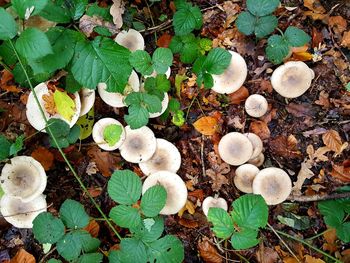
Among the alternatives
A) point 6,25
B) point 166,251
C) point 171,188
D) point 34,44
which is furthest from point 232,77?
point 6,25

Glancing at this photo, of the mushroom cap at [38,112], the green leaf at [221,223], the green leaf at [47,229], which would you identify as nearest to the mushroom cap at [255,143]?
the green leaf at [221,223]

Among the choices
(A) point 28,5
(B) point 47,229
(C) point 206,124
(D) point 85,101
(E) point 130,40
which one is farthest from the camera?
(C) point 206,124

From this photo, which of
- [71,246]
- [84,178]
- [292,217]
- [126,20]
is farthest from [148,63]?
[292,217]

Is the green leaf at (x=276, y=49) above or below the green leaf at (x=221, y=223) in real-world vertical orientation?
above

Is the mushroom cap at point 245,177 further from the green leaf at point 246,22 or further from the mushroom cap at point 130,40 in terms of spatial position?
the mushroom cap at point 130,40

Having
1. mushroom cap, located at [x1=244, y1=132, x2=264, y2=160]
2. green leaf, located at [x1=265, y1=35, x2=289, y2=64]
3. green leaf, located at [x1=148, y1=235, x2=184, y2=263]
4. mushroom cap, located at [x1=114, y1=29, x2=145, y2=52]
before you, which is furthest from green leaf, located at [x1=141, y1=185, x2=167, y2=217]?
green leaf, located at [x1=265, y1=35, x2=289, y2=64]

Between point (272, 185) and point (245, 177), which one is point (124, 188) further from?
point (272, 185)

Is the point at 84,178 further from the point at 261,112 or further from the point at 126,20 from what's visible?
the point at 261,112

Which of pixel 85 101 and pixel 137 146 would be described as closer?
pixel 85 101
